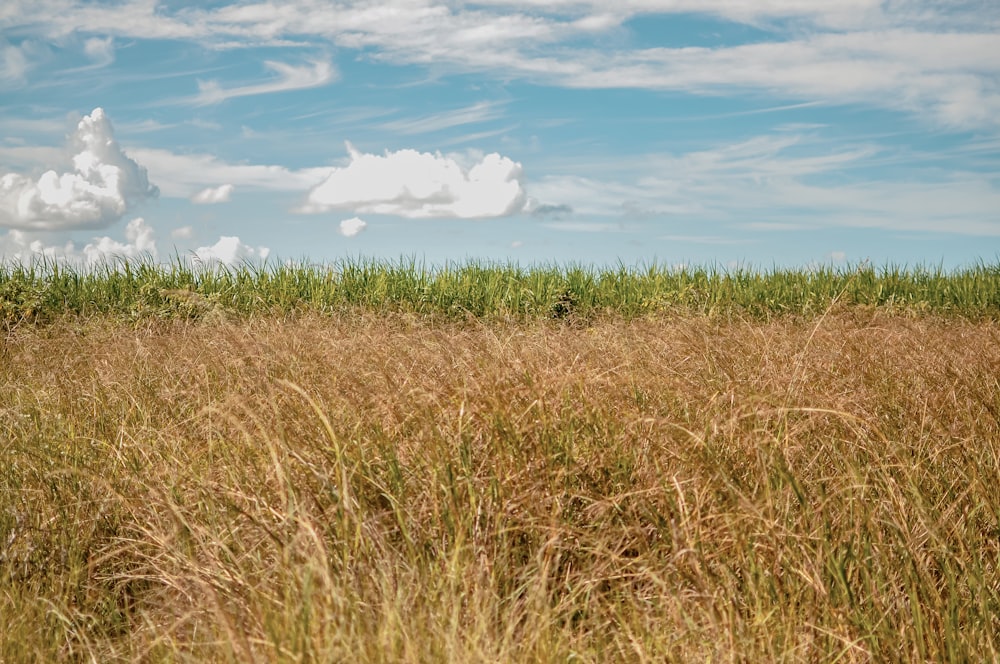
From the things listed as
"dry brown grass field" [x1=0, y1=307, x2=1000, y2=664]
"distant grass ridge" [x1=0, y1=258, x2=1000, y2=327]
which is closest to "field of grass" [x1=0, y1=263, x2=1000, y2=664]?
"dry brown grass field" [x1=0, y1=307, x2=1000, y2=664]

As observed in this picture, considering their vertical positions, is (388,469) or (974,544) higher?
(388,469)

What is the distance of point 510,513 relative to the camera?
258cm

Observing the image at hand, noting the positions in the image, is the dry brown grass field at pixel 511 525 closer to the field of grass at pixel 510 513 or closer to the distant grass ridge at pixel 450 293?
the field of grass at pixel 510 513

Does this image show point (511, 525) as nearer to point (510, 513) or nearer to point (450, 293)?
point (510, 513)

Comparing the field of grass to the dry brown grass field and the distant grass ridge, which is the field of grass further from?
the distant grass ridge

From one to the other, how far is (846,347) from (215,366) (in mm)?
3851

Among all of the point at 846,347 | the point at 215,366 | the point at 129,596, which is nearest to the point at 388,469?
the point at 129,596

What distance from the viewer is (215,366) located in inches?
186

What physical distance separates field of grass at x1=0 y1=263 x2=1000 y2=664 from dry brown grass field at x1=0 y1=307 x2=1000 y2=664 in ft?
0.05

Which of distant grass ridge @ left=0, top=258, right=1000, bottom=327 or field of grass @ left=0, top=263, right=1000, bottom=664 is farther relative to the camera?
distant grass ridge @ left=0, top=258, right=1000, bottom=327

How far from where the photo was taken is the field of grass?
6.94 ft

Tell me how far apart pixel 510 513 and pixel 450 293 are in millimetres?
7730

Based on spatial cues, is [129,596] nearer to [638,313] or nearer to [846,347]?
[846,347]

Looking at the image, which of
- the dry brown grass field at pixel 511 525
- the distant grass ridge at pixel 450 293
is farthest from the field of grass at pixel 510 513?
the distant grass ridge at pixel 450 293
